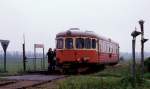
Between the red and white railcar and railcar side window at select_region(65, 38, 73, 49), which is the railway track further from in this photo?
railcar side window at select_region(65, 38, 73, 49)

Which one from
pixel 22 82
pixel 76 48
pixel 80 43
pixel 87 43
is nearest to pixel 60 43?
pixel 76 48

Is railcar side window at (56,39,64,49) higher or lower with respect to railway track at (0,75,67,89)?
higher

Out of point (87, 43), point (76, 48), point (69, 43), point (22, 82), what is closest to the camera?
point (22, 82)

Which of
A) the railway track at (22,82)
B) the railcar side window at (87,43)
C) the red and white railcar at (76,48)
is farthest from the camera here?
the railcar side window at (87,43)

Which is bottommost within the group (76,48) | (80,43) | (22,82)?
(22,82)

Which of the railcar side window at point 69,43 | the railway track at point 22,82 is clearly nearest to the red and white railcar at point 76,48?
the railcar side window at point 69,43

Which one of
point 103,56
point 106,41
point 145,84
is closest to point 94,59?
point 103,56

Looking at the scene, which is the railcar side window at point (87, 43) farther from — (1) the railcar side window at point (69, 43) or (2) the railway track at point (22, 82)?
(2) the railway track at point (22, 82)

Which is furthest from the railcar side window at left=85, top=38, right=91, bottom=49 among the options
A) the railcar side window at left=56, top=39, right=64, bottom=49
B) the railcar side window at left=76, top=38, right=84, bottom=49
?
the railcar side window at left=56, top=39, right=64, bottom=49

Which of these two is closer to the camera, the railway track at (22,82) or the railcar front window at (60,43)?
the railway track at (22,82)

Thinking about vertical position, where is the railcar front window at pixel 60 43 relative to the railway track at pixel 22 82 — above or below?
above

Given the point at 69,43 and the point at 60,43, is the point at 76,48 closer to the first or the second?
the point at 69,43

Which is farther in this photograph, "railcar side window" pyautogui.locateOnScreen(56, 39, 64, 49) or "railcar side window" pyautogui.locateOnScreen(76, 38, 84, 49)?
"railcar side window" pyautogui.locateOnScreen(56, 39, 64, 49)

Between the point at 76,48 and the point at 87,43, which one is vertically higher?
the point at 87,43
